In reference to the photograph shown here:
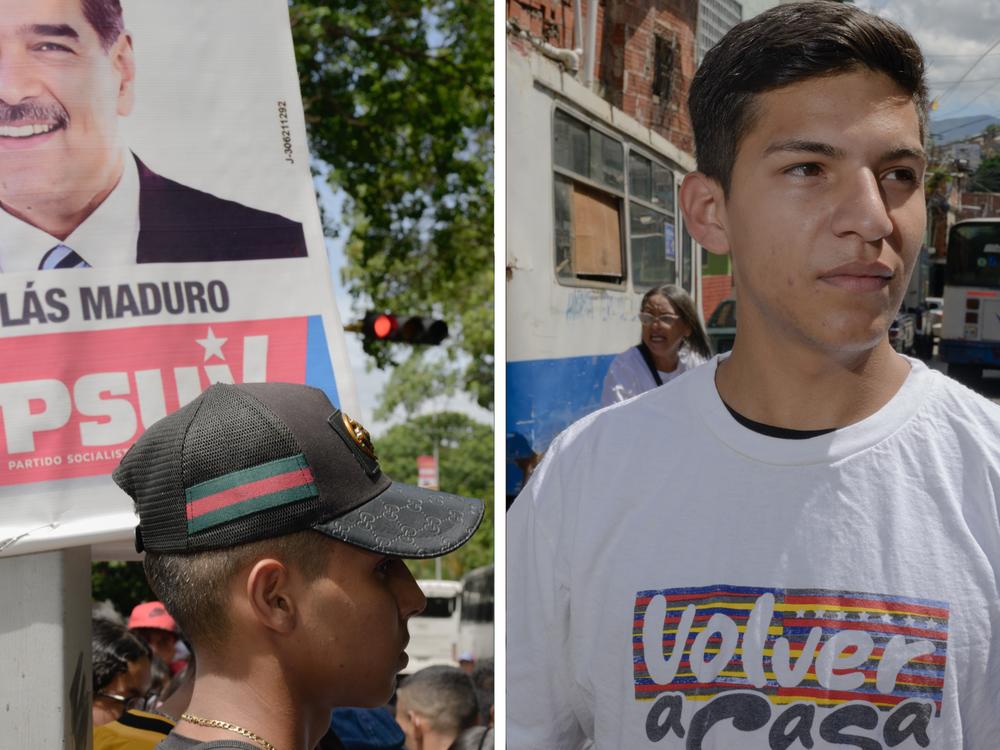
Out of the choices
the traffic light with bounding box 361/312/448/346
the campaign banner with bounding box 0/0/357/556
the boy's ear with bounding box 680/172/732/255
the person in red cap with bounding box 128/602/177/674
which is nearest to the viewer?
the boy's ear with bounding box 680/172/732/255

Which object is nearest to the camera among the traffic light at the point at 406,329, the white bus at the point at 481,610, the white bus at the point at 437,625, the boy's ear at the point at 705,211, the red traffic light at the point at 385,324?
the boy's ear at the point at 705,211

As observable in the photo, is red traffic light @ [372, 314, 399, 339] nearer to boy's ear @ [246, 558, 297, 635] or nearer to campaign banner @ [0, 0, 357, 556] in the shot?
campaign banner @ [0, 0, 357, 556]

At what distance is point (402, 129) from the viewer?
1138 cm

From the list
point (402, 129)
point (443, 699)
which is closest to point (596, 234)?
point (443, 699)

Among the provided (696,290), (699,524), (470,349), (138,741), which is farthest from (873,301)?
(470,349)

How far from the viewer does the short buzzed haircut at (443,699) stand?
13.5 ft

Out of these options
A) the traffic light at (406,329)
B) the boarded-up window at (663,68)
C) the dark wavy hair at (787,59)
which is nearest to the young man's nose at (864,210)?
the dark wavy hair at (787,59)

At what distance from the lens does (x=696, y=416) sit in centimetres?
201

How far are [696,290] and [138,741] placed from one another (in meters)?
1.62

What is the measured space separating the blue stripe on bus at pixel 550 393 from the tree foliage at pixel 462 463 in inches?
717

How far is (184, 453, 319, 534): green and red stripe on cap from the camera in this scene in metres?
1.72

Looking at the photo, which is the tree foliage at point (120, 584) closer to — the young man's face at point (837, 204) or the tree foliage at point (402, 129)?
the tree foliage at point (402, 129)

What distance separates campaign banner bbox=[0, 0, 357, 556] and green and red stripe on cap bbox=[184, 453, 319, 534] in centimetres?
78

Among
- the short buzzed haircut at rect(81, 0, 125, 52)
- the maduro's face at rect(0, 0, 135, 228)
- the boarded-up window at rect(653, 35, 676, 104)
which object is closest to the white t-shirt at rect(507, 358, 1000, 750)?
the boarded-up window at rect(653, 35, 676, 104)
